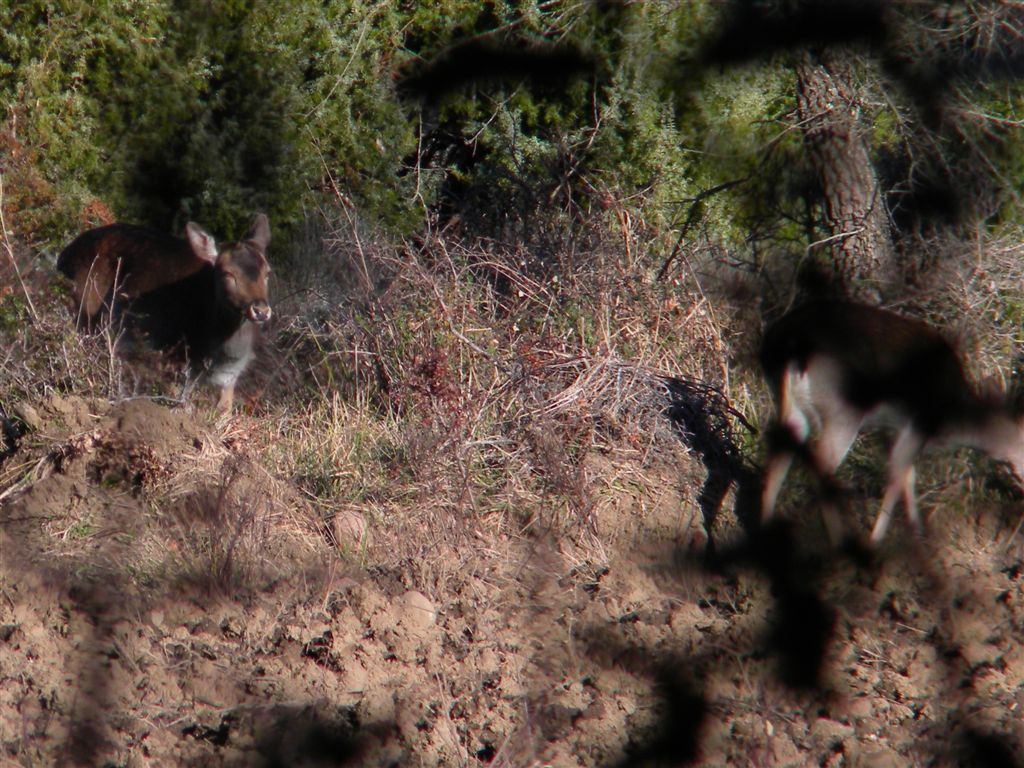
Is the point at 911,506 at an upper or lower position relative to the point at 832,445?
lower

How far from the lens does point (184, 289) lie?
9.30 metres

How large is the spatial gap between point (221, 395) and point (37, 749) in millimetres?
4190

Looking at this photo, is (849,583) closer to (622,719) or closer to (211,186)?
(622,719)

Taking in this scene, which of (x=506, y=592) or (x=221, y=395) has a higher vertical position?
(x=506, y=592)

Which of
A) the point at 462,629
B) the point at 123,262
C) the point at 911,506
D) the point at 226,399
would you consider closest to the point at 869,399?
the point at 911,506

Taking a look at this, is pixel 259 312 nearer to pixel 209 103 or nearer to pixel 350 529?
pixel 350 529

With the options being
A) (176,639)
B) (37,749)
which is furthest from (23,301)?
(37,749)

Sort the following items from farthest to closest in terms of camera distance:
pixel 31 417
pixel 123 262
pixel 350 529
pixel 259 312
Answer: pixel 123 262
pixel 259 312
pixel 31 417
pixel 350 529

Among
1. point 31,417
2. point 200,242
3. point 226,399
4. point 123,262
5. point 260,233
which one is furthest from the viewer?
point 123,262

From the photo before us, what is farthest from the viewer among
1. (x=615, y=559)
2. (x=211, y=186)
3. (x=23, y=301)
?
(x=211, y=186)

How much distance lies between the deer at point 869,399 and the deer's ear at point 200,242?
13.8 feet

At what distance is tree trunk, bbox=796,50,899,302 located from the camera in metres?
8.38

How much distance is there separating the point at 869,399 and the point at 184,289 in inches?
206

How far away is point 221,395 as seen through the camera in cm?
873
